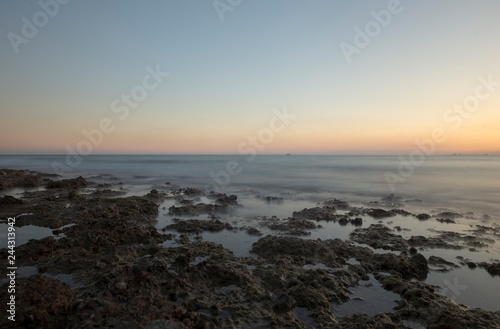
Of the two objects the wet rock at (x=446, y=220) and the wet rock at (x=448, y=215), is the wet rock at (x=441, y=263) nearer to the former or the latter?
the wet rock at (x=446, y=220)

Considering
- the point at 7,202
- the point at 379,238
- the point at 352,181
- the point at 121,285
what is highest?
the point at 7,202

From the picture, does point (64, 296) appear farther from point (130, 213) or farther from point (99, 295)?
point (130, 213)

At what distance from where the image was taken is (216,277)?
→ 5.99 m

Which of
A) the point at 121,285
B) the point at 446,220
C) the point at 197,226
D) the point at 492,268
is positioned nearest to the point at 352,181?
the point at 446,220

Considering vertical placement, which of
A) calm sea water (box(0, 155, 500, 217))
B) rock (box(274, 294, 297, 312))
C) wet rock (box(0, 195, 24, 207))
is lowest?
calm sea water (box(0, 155, 500, 217))

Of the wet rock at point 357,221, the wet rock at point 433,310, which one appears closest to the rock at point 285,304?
the wet rock at point 433,310

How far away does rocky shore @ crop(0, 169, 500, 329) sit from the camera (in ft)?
14.5

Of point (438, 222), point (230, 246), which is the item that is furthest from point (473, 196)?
point (230, 246)

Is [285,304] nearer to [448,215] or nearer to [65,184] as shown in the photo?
[448,215]

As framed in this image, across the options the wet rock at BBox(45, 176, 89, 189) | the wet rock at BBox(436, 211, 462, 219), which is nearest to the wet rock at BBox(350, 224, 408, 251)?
the wet rock at BBox(436, 211, 462, 219)

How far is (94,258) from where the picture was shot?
6.86m

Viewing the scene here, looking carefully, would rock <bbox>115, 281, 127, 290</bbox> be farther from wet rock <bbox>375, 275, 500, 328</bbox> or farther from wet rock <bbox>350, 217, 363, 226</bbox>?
wet rock <bbox>350, 217, 363, 226</bbox>

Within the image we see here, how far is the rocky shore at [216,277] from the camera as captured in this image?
4.42 m

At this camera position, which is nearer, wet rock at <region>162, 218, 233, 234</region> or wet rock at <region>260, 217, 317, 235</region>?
wet rock at <region>162, 218, 233, 234</region>
